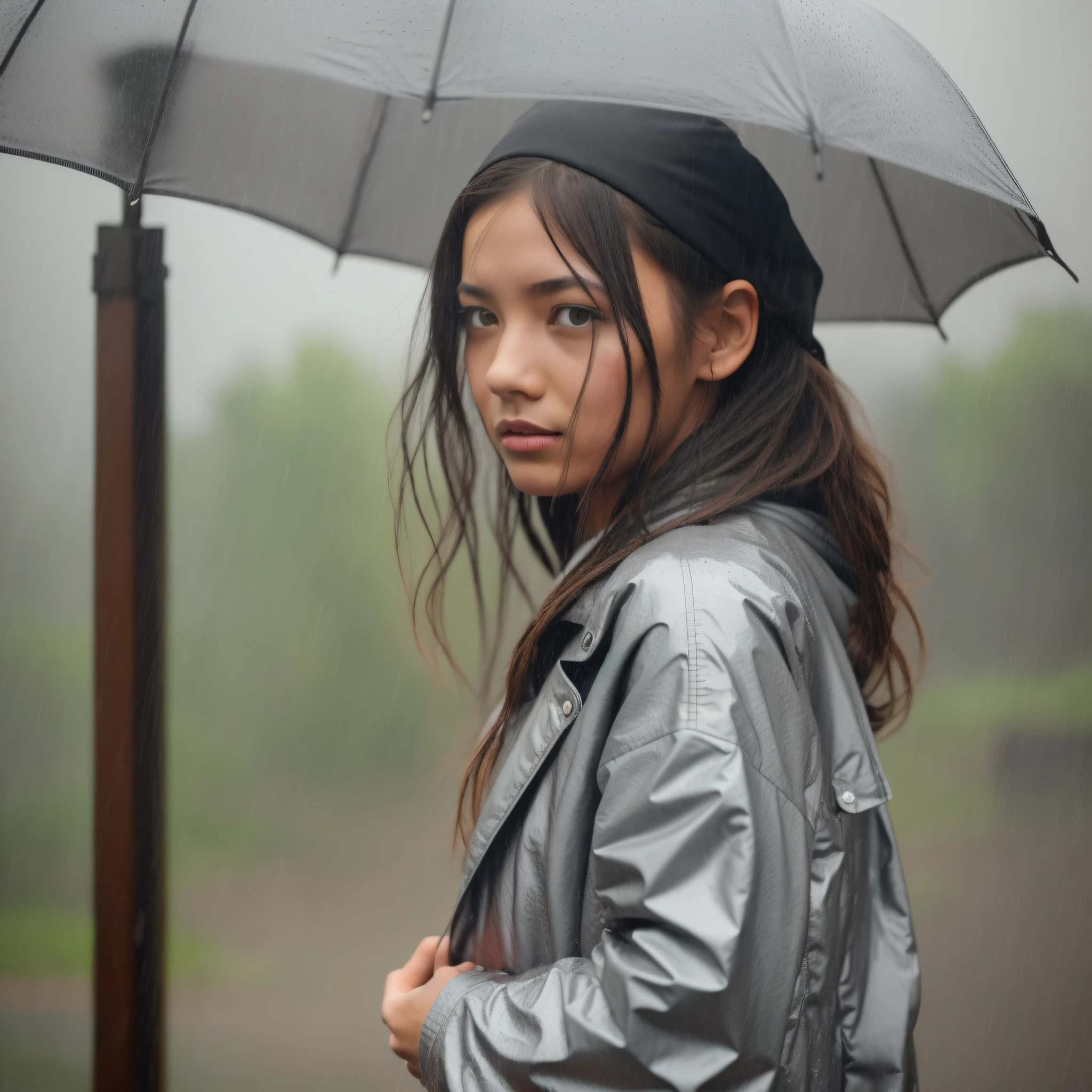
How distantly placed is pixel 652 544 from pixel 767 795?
0.30 meters

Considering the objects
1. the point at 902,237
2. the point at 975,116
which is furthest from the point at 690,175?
the point at 902,237

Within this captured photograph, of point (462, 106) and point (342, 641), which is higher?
point (462, 106)

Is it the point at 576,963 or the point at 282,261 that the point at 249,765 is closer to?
the point at 282,261

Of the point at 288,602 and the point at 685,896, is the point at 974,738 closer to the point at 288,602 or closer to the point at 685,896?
the point at 288,602

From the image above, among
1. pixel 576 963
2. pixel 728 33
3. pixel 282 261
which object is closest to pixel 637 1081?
pixel 576 963

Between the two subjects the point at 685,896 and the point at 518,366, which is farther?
the point at 518,366

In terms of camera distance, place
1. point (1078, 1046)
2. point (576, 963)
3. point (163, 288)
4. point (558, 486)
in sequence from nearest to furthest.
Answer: point (576, 963), point (558, 486), point (163, 288), point (1078, 1046)

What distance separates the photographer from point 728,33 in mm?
1254

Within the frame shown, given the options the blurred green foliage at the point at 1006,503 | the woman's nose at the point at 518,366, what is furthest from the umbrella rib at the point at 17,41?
the blurred green foliage at the point at 1006,503

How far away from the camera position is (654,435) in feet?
4.02

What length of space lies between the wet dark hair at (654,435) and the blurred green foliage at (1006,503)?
144 cm

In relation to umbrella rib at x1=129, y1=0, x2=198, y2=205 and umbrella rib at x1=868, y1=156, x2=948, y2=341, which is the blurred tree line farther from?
umbrella rib at x1=129, y1=0, x2=198, y2=205

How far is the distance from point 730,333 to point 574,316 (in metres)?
0.21

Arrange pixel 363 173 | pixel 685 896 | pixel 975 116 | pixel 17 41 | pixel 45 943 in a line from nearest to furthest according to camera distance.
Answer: pixel 685 896 → pixel 17 41 → pixel 975 116 → pixel 363 173 → pixel 45 943
